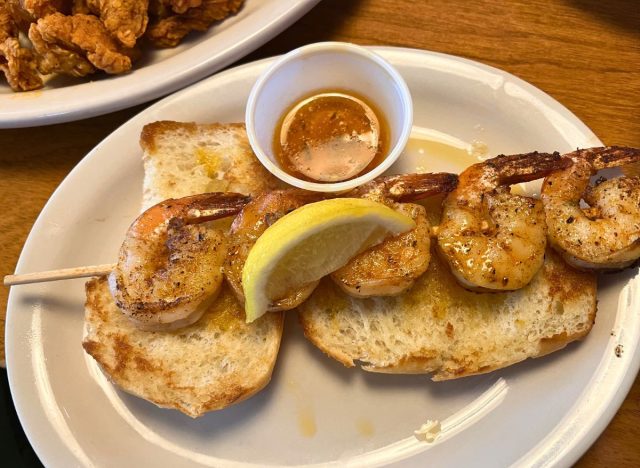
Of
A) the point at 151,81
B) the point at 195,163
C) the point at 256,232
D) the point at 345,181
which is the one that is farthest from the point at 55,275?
the point at 345,181

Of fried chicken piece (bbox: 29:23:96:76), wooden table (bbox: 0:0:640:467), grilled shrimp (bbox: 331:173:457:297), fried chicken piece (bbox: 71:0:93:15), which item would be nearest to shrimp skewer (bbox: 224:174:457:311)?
grilled shrimp (bbox: 331:173:457:297)

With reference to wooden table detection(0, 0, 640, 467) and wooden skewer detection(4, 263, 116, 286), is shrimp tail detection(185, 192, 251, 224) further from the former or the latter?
wooden table detection(0, 0, 640, 467)

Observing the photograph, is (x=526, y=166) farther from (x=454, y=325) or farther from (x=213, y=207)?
(x=213, y=207)

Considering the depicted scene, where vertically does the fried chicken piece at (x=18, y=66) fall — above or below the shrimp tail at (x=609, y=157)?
below

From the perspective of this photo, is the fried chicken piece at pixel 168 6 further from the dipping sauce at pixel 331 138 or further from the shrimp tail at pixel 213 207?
the shrimp tail at pixel 213 207

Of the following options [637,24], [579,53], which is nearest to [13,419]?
[579,53]

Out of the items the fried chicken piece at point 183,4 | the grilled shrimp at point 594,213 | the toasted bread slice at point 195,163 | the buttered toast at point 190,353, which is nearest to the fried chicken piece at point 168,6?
the fried chicken piece at point 183,4
